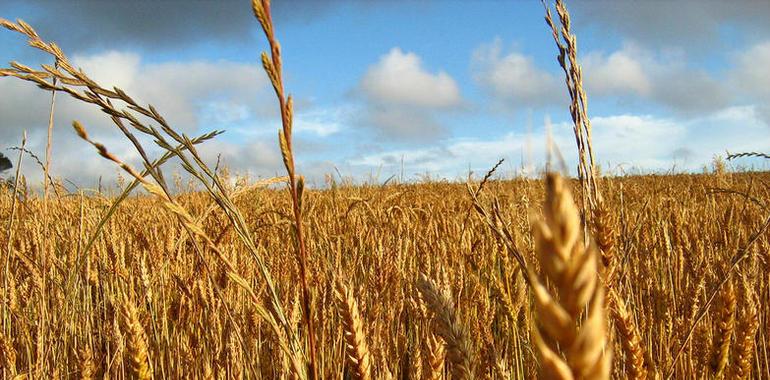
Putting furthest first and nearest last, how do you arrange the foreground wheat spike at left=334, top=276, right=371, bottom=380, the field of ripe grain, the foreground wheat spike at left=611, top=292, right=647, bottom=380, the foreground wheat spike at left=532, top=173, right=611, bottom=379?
1. the field of ripe grain
2. the foreground wheat spike at left=611, top=292, right=647, bottom=380
3. the foreground wheat spike at left=334, top=276, right=371, bottom=380
4. the foreground wheat spike at left=532, top=173, right=611, bottom=379

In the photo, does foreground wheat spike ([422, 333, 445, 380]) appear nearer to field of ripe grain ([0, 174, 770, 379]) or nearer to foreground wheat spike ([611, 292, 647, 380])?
field of ripe grain ([0, 174, 770, 379])

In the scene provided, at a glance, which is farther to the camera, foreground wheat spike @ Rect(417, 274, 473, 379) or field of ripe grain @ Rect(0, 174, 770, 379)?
field of ripe grain @ Rect(0, 174, 770, 379)

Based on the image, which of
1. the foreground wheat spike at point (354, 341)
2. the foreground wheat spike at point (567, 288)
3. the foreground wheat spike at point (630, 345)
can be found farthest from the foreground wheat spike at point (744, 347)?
the foreground wheat spike at point (567, 288)

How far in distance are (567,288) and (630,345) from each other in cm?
86

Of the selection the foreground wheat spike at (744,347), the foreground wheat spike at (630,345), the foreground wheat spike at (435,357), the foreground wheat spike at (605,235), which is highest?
the foreground wheat spike at (605,235)

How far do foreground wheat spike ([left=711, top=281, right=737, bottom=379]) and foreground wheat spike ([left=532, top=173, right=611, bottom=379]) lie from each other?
1.43m

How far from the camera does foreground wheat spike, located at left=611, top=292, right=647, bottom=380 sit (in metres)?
1.02

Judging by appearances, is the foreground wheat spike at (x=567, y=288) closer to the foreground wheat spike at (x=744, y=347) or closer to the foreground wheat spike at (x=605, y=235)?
the foreground wheat spike at (x=605, y=235)

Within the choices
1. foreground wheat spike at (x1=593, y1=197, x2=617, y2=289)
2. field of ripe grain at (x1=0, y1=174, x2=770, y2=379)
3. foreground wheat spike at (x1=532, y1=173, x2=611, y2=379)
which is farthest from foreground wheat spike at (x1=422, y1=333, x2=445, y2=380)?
foreground wheat spike at (x1=532, y1=173, x2=611, y2=379)

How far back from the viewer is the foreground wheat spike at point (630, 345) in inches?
40.1

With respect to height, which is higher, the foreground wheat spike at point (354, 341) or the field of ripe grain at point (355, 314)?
the foreground wheat spike at point (354, 341)

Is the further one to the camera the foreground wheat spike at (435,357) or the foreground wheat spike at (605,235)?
the foreground wheat spike at (605,235)

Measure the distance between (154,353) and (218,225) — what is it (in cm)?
121

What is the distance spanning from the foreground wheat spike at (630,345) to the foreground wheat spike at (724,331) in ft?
1.74
